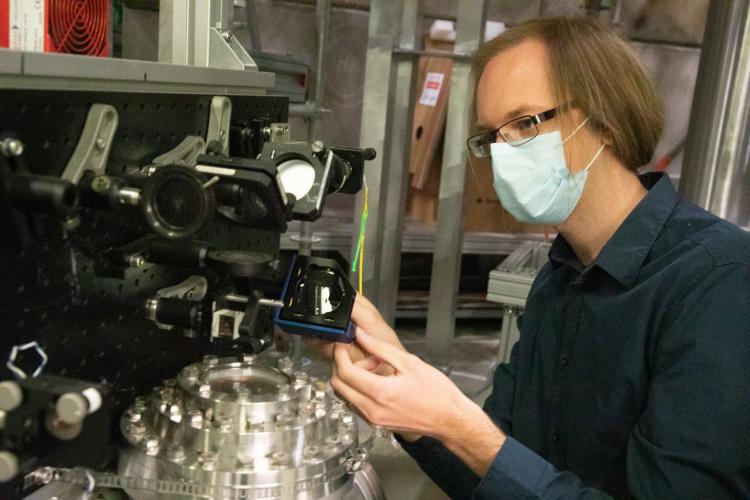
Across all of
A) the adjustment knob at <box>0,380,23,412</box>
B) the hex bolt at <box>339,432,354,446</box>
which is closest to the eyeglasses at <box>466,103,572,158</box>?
the hex bolt at <box>339,432,354,446</box>

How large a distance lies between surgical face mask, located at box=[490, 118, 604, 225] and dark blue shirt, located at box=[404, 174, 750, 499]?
0.09 meters

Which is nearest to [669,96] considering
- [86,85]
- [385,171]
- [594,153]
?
[385,171]

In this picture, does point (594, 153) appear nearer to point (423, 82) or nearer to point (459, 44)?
point (459, 44)

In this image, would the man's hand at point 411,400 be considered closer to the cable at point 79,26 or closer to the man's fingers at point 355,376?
the man's fingers at point 355,376

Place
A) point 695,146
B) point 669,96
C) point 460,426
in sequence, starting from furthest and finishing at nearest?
point 669,96 < point 695,146 < point 460,426

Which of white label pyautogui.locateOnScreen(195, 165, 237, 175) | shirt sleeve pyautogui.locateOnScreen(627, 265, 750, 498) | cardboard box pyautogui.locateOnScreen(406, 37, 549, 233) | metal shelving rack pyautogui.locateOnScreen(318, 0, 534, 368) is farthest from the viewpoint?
cardboard box pyautogui.locateOnScreen(406, 37, 549, 233)

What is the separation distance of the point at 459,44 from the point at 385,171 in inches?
19.1

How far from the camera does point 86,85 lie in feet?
1.87

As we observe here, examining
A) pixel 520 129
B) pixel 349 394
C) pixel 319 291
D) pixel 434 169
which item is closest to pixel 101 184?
pixel 319 291

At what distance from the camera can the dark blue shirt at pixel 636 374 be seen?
2.57 ft

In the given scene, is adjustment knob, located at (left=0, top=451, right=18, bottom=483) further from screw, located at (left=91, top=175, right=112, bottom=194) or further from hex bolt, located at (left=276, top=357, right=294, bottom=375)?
hex bolt, located at (left=276, top=357, right=294, bottom=375)

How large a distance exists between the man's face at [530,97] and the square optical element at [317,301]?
43 centimetres

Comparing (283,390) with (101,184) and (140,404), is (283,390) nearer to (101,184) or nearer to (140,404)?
(140,404)

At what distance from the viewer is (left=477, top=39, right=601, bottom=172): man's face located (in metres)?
1.00
